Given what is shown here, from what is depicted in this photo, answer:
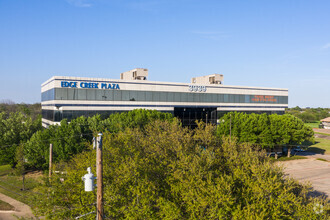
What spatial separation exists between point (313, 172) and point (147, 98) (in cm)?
3340

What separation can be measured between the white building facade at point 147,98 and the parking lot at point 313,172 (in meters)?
19.3

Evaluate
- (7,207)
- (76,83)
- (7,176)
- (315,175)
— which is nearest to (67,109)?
(76,83)

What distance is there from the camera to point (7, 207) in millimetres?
28656

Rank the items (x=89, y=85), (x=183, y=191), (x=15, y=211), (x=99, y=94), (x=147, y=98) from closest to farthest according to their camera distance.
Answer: (x=183, y=191) → (x=15, y=211) → (x=89, y=85) → (x=99, y=94) → (x=147, y=98)

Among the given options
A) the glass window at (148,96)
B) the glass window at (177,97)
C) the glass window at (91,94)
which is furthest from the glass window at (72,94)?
the glass window at (177,97)

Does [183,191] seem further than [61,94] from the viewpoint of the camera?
No

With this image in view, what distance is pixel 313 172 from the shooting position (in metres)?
46.6

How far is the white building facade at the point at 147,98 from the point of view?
48.1 m

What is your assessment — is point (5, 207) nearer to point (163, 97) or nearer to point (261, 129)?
point (163, 97)

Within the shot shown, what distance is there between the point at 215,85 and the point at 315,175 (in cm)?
2849

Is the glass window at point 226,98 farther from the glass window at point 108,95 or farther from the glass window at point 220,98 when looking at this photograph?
the glass window at point 108,95

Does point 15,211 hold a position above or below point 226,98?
below

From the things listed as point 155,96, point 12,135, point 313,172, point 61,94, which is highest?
point 155,96

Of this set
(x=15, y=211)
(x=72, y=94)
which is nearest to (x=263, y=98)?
(x=72, y=94)
